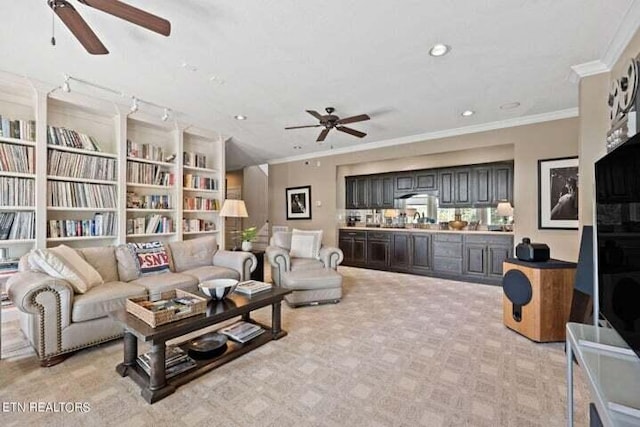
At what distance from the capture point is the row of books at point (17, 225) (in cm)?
304

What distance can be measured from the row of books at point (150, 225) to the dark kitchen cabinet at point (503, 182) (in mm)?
5233

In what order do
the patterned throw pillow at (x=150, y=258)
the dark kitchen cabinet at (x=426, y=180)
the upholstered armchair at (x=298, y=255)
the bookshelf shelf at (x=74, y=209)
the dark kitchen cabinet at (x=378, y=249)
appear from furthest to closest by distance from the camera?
the dark kitchen cabinet at (x=378, y=249) < the dark kitchen cabinet at (x=426, y=180) < the upholstered armchair at (x=298, y=255) < the bookshelf shelf at (x=74, y=209) < the patterned throw pillow at (x=150, y=258)

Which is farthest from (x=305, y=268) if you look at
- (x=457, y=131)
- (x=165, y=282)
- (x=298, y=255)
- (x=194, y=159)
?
(x=457, y=131)

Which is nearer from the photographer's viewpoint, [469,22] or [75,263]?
[469,22]

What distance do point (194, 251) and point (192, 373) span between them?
6.55ft

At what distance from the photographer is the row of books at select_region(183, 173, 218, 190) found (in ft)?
15.4

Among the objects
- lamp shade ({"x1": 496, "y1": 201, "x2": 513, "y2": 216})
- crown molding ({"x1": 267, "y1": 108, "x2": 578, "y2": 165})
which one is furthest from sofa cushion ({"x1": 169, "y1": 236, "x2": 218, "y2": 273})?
lamp shade ({"x1": 496, "y1": 201, "x2": 513, "y2": 216})

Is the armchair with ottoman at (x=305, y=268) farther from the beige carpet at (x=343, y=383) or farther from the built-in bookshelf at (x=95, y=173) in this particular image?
the built-in bookshelf at (x=95, y=173)

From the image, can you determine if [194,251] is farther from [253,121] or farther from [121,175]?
[253,121]

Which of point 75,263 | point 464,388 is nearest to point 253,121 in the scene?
point 75,263

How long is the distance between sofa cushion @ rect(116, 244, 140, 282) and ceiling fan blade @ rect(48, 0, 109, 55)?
198 cm

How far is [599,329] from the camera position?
1.38 meters

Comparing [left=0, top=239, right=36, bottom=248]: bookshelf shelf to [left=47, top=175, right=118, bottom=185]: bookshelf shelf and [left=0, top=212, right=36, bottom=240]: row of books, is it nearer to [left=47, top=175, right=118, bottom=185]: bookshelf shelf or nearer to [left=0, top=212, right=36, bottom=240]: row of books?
[left=0, top=212, right=36, bottom=240]: row of books

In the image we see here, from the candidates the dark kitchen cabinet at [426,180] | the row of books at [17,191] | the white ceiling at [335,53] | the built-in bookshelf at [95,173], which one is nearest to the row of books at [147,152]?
the built-in bookshelf at [95,173]
